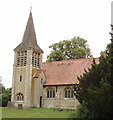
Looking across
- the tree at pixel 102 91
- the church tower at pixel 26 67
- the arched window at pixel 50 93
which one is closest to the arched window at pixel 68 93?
the arched window at pixel 50 93

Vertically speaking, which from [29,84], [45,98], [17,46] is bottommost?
[45,98]

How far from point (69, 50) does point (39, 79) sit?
1496cm

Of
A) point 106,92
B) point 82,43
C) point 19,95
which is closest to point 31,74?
point 19,95

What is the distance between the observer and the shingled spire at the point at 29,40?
3691 cm

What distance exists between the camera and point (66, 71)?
35.5 meters

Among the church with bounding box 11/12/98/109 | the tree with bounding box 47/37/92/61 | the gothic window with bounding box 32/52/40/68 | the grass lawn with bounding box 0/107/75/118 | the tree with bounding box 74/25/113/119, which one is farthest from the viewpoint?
the tree with bounding box 47/37/92/61

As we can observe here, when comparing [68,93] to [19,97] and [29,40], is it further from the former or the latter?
[29,40]

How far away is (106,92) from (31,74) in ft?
79.1

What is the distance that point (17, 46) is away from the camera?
3812 centimetres

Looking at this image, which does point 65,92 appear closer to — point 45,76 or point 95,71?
point 45,76

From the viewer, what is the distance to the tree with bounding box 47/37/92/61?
153 ft

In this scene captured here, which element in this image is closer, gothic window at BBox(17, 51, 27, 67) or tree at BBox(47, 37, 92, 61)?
gothic window at BBox(17, 51, 27, 67)

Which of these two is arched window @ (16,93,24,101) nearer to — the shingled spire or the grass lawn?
the shingled spire

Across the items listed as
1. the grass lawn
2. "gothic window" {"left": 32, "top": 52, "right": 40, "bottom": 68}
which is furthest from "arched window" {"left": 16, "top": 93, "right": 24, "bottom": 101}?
the grass lawn
